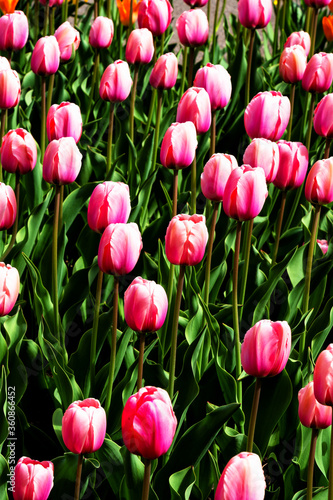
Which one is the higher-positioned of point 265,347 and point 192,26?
point 192,26

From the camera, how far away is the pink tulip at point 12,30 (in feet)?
7.14

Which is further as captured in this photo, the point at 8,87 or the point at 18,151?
the point at 8,87

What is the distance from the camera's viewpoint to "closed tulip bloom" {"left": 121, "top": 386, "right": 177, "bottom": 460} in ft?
2.96

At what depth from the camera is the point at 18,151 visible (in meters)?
1.64

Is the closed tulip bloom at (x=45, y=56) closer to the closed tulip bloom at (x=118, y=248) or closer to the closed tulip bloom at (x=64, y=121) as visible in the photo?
the closed tulip bloom at (x=64, y=121)

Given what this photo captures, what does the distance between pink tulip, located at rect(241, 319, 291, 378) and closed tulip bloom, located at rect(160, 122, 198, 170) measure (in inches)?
23.8

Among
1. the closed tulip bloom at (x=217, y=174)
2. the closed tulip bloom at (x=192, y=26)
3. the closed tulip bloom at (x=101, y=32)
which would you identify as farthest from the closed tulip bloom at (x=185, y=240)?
the closed tulip bloom at (x=101, y=32)

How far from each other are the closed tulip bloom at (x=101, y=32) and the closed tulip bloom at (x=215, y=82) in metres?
0.61

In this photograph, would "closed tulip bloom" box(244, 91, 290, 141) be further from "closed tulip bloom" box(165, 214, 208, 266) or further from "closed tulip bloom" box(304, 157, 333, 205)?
"closed tulip bloom" box(165, 214, 208, 266)

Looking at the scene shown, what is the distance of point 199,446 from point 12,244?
0.73 m

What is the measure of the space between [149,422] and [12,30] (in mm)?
1605

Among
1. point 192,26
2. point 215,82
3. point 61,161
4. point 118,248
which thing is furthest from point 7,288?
point 192,26

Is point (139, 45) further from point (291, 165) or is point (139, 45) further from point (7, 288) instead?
point (7, 288)

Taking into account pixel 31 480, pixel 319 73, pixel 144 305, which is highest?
pixel 319 73
